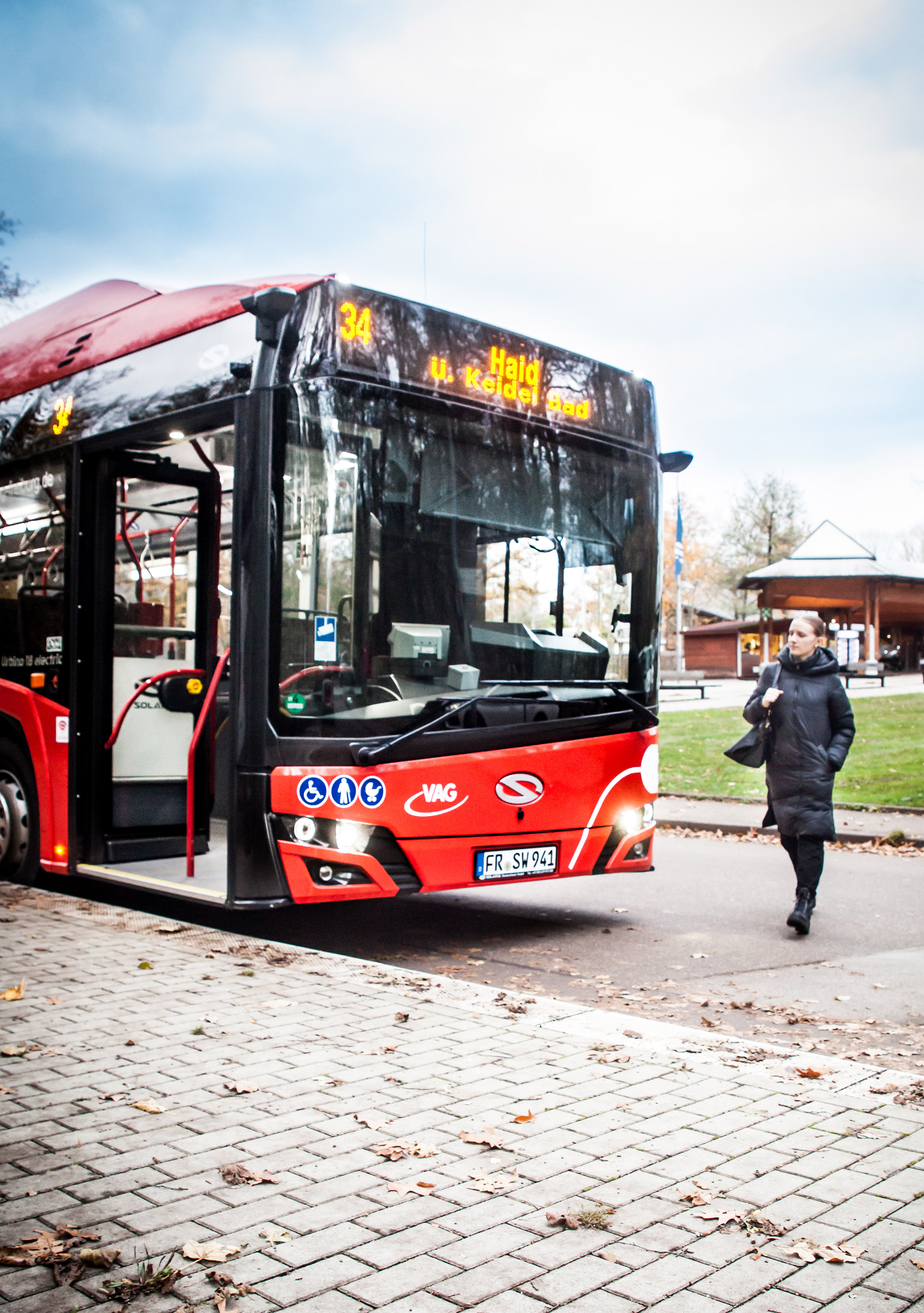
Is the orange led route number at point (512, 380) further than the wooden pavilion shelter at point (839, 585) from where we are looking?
No

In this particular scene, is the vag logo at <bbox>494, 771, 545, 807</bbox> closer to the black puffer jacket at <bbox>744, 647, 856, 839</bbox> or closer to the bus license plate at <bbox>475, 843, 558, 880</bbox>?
the bus license plate at <bbox>475, 843, 558, 880</bbox>

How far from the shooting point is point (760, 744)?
302 inches

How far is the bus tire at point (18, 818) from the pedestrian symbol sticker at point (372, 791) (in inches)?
114

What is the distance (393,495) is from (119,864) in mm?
3052

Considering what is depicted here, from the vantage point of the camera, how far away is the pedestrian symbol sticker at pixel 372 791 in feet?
20.2

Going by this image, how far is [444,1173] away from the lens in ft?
11.1

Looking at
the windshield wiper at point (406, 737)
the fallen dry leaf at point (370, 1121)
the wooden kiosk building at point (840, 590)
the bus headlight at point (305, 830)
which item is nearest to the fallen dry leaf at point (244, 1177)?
the fallen dry leaf at point (370, 1121)

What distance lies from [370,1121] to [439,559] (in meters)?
3.26

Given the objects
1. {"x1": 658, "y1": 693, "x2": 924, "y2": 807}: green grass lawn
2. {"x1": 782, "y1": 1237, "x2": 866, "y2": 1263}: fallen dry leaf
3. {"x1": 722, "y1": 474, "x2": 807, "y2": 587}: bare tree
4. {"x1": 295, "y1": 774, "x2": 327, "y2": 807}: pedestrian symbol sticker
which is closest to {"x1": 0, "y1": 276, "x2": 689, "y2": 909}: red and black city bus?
{"x1": 295, "y1": 774, "x2": 327, "y2": 807}: pedestrian symbol sticker

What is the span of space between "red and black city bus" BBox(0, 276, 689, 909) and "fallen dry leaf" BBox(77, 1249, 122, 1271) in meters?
3.25

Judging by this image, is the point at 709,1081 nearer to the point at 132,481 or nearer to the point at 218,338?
the point at 218,338

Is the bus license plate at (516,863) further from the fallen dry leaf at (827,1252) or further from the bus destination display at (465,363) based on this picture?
the fallen dry leaf at (827,1252)

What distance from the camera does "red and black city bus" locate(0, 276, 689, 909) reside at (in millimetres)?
6098

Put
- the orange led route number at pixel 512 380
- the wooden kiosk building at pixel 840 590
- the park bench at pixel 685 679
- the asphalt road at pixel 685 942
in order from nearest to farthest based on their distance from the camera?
the asphalt road at pixel 685 942, the orange led route number at pixel 512 380, the park bench at pixel 685 679, the wooden kiosk building at pixel 840 590
